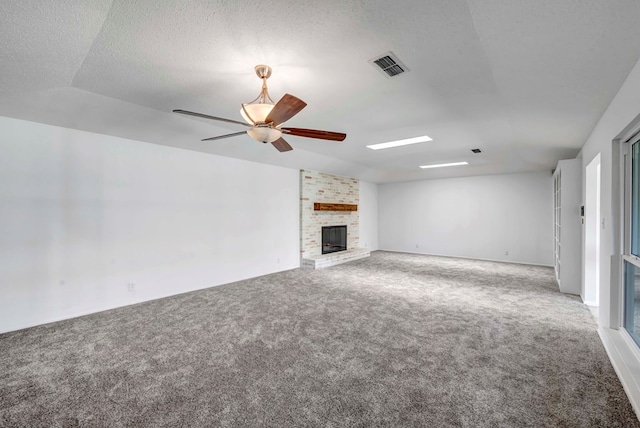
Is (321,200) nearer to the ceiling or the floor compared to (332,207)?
nearer to the ceiling

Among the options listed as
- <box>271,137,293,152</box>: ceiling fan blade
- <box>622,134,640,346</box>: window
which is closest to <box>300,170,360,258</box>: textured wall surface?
<box>271,137,293,152</box>: ceiling fan blade

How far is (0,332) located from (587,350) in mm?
6131

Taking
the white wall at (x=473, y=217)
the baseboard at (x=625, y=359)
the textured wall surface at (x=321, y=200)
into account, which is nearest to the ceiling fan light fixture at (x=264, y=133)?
the baseboard at (x=625, y=359)

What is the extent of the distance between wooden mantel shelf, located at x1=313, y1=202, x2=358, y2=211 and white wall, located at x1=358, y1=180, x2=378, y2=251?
0.72 m

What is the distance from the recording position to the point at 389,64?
7.49 ft

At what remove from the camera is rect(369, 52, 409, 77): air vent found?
217cm

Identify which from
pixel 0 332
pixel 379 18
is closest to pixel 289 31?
pixel 379 18

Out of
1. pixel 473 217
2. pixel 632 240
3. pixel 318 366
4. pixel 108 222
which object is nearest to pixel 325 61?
pixel 318 366

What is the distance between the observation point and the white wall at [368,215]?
918 centimetres

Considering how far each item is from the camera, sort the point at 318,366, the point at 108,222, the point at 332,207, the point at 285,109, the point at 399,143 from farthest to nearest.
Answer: the point at 332,207
the point at 399,143
the point at 108,222
the point at 318,366
the point at 285,109

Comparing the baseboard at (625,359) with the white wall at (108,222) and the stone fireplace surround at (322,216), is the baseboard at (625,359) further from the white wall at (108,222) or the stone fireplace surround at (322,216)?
the white wall at (108,222)

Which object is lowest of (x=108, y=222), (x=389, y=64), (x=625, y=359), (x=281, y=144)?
(x=625, y=359)

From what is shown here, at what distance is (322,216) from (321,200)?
43 cm

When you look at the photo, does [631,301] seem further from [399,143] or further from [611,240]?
[399,143]
